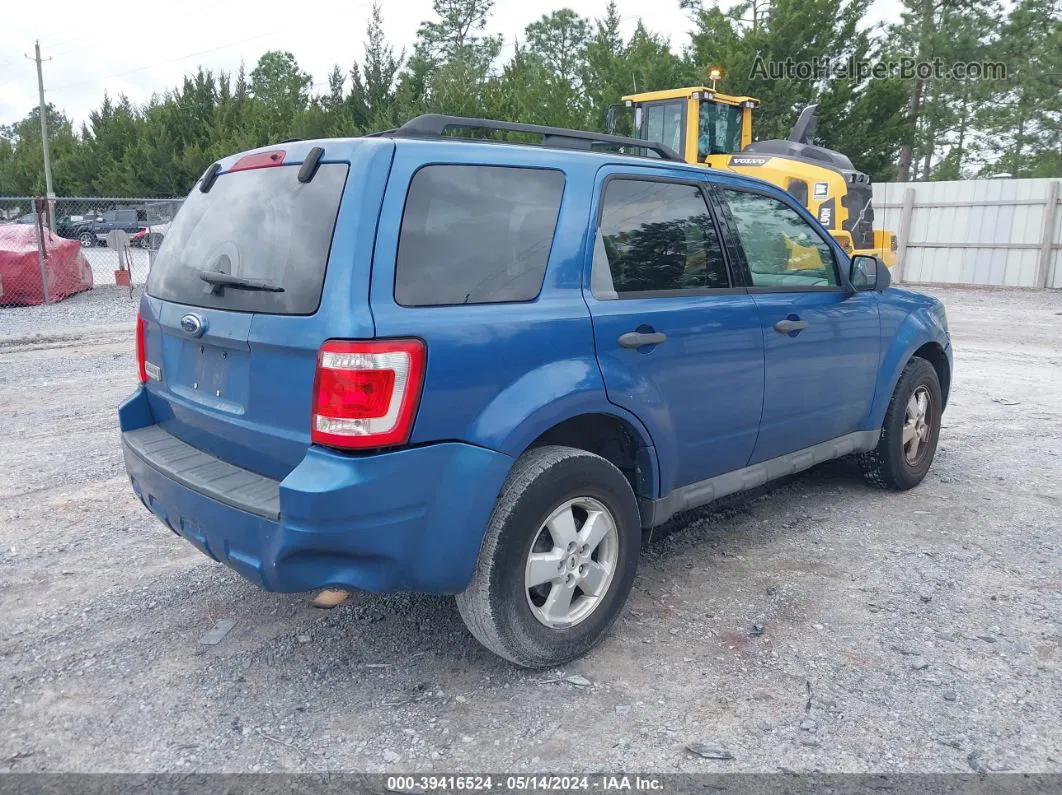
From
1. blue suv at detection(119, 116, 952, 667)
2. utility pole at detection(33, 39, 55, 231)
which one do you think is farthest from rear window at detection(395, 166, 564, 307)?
utility pole at detection(33, 39, 55, 231)

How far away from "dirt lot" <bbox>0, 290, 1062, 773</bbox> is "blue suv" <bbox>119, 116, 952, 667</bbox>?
1.16 ft

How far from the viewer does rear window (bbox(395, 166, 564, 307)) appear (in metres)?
2.80

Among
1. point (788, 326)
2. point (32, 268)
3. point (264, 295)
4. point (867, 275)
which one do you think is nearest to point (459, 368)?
point (264, 295)

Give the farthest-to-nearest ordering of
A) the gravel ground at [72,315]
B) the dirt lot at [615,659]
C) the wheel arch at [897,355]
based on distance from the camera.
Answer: the gravel ground at [72,315]
the wheel arch at [897,355]
the dirt lot at [615,659]

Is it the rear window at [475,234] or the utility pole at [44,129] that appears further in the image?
the utility pole at [44,129]

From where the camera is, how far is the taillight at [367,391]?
2.63 metres

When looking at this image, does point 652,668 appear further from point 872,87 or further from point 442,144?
point 872,87

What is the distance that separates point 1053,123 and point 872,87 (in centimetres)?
652

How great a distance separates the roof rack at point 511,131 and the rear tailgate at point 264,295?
0.37m

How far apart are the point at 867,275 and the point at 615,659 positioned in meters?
2.50

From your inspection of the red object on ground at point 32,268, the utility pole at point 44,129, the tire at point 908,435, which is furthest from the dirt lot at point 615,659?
the utility pole at point 44,129

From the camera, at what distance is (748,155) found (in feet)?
44.1

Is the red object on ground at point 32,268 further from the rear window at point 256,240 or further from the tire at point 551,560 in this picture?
the tire at point 551,560

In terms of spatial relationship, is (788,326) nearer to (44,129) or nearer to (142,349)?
(142,349)
